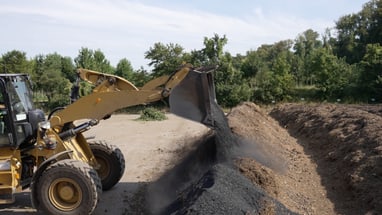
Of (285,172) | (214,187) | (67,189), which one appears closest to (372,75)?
(285,172)

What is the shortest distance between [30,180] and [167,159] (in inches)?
223

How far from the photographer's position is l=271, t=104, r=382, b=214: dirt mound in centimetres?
867

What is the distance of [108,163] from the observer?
32.5 feet

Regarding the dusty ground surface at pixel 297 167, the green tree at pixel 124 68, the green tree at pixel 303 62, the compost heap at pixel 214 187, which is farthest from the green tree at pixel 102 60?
the compost heap at pixel 214 187

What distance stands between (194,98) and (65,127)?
9.02ft

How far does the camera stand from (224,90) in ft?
141

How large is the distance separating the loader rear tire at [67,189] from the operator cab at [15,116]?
0.97 meters

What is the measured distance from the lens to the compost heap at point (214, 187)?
6.55 metres

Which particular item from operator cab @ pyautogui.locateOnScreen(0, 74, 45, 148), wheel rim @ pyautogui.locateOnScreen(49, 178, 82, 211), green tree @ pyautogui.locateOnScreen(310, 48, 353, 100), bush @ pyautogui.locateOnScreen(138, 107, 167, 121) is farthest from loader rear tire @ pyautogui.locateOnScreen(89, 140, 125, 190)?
green tree @ pyautogui.locateOnScreen(310, 48, 353, 100)

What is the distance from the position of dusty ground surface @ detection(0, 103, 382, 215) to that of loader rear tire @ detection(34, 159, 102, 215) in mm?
821

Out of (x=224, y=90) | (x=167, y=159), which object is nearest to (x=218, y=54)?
(x=224, y=90)

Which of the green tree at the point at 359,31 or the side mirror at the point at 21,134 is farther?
the green tree at the point at 359,31

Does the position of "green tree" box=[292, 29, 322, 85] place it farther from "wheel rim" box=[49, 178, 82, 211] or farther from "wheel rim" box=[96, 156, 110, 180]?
"wheel rim" box=[49, 178, 82, 211]

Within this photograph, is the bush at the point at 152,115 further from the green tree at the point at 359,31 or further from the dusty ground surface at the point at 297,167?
the green tree at the point at 359,31
